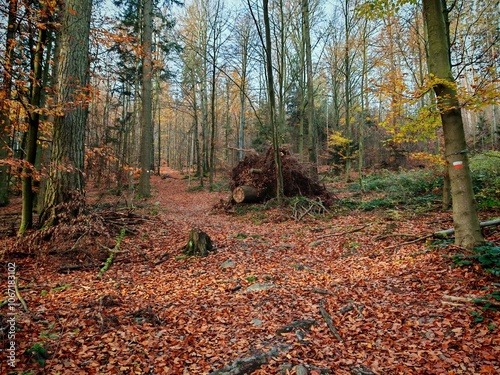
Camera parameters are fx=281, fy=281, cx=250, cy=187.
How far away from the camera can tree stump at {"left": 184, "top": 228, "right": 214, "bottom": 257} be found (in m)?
6.31

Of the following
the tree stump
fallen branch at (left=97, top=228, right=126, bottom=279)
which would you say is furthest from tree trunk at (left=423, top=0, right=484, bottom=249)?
fallen branch at (left=97, top=228, right=126, bottom=279)

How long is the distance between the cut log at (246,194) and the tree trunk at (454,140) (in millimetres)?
7597

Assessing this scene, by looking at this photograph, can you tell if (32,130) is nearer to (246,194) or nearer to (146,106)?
(246,194)

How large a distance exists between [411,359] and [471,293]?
1583 millimetres

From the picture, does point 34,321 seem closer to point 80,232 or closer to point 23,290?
point 23,290

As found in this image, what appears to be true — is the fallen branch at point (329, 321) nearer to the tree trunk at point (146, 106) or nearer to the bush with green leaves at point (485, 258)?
the bush with green leaves at point (485, 258)

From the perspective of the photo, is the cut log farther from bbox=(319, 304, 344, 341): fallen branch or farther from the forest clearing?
bbox=(319, 304, 344, 341): fallen branch

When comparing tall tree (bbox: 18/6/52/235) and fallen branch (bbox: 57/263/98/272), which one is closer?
fallen branch (bbox: 57/263/98/272)

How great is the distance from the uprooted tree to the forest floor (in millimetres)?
4618

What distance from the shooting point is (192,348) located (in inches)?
129

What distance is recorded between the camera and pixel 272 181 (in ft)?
38.3

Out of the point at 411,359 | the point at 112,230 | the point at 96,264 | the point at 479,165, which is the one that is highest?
the point at 479,165

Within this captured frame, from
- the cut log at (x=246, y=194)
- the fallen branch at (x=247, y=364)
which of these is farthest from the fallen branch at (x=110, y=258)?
the cut log at (x=246, y=194)

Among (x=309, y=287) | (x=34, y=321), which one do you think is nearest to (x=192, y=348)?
(x=34, y=321)
